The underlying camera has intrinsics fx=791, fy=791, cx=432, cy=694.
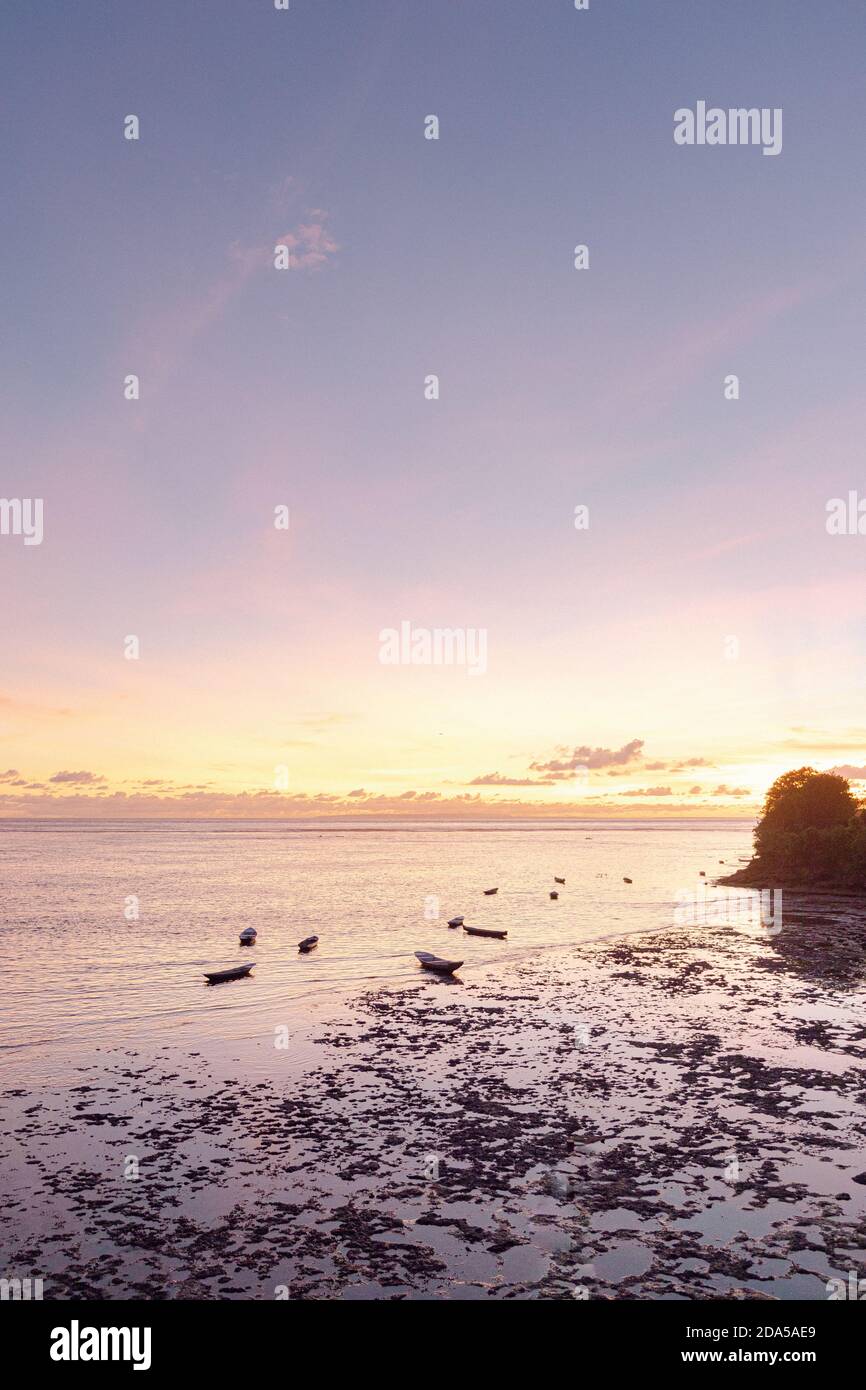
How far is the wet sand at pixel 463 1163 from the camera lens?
13.2 meters

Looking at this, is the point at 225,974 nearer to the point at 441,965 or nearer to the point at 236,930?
the point at 441,965

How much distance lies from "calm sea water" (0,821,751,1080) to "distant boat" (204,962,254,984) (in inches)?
27.4

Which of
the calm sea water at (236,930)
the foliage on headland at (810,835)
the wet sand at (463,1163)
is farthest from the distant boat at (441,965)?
the foliage on headland at (810,835)

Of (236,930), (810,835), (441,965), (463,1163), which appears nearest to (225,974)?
(441,965)

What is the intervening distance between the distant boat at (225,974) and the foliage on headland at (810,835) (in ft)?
188

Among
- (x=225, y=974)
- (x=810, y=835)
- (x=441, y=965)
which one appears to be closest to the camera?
(x=225, y=974)

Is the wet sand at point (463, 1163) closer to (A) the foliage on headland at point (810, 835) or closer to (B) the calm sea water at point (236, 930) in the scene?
(B) the calm sea water at point (236, 930)

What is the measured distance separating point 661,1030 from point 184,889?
6624cm

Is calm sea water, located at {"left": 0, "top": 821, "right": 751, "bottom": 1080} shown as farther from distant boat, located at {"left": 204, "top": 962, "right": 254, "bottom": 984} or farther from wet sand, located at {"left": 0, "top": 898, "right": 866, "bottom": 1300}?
wet sand, located at {"left": 0, "top": 898, "right": 866, "bottom": 1300}

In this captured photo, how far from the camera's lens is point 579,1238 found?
14.2 meters

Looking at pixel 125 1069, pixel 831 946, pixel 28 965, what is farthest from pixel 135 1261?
pixel 831 946

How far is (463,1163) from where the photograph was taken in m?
17.5

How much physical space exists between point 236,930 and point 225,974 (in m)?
17.2
